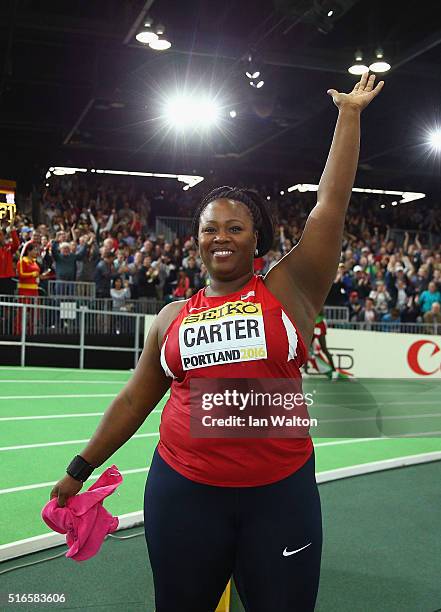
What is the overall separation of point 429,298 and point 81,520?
666 inches

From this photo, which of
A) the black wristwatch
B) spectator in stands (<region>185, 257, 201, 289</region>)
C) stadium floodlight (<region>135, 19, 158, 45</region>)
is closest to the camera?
the black wristwatch

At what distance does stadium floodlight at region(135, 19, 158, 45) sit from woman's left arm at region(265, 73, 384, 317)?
11777 millimetres

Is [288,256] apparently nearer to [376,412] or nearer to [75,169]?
[376,412]

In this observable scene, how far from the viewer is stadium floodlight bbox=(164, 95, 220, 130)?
17781mm

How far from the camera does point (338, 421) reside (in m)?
10.2

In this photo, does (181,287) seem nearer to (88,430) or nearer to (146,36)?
(146,36)

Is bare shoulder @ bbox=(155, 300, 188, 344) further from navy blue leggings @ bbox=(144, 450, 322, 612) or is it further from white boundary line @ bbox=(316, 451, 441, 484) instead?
white boundary line @ bbox=(316, 451, 441, 484)

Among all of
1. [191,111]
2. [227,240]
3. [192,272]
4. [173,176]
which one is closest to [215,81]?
[191,111]

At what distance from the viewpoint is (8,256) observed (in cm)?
1347

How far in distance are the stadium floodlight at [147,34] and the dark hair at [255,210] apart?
11658 mm

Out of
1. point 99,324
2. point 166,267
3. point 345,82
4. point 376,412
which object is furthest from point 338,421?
point 345,82

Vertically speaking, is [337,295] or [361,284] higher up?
[361,284]

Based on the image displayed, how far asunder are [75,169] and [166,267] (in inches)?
363

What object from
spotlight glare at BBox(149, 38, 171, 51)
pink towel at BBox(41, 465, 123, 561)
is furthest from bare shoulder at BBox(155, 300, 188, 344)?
spotlight glare at BBox(149, 38, 171, 51)
